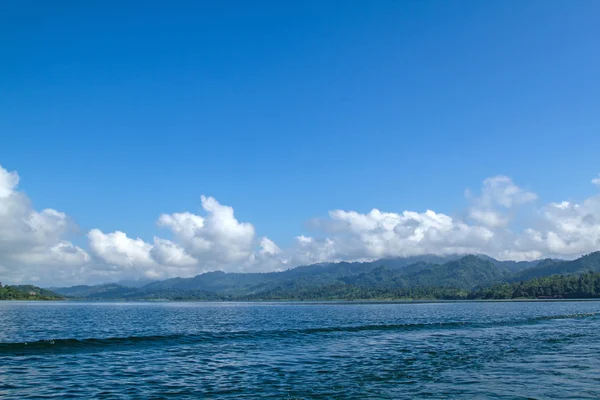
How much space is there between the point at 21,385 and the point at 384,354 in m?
35.2

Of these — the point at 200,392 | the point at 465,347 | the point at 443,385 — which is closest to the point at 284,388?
the point at 200,392

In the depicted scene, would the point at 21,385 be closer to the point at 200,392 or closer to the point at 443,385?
the point at 200,392

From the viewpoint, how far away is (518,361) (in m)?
47.0

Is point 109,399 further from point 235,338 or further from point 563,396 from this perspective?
point 235,338

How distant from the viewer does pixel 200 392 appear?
3366 cm

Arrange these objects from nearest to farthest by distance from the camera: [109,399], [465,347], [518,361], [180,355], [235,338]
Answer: [109,399] → [518,361] → [180,355] → [465,347] → [235,338]

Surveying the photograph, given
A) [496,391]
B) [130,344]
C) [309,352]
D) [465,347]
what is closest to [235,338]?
[130,344]

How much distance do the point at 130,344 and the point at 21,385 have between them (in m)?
27.5

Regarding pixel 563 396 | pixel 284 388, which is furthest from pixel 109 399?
pixel 563 396

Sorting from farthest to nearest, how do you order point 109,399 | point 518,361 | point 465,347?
point 465,347 < point 518,361 < point 109,399

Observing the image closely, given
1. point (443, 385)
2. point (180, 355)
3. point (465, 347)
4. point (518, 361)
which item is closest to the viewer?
point (443, 385)

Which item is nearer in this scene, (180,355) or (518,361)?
(518,361)

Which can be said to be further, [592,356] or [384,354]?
[384,354]

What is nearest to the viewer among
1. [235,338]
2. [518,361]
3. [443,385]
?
[443,385]
